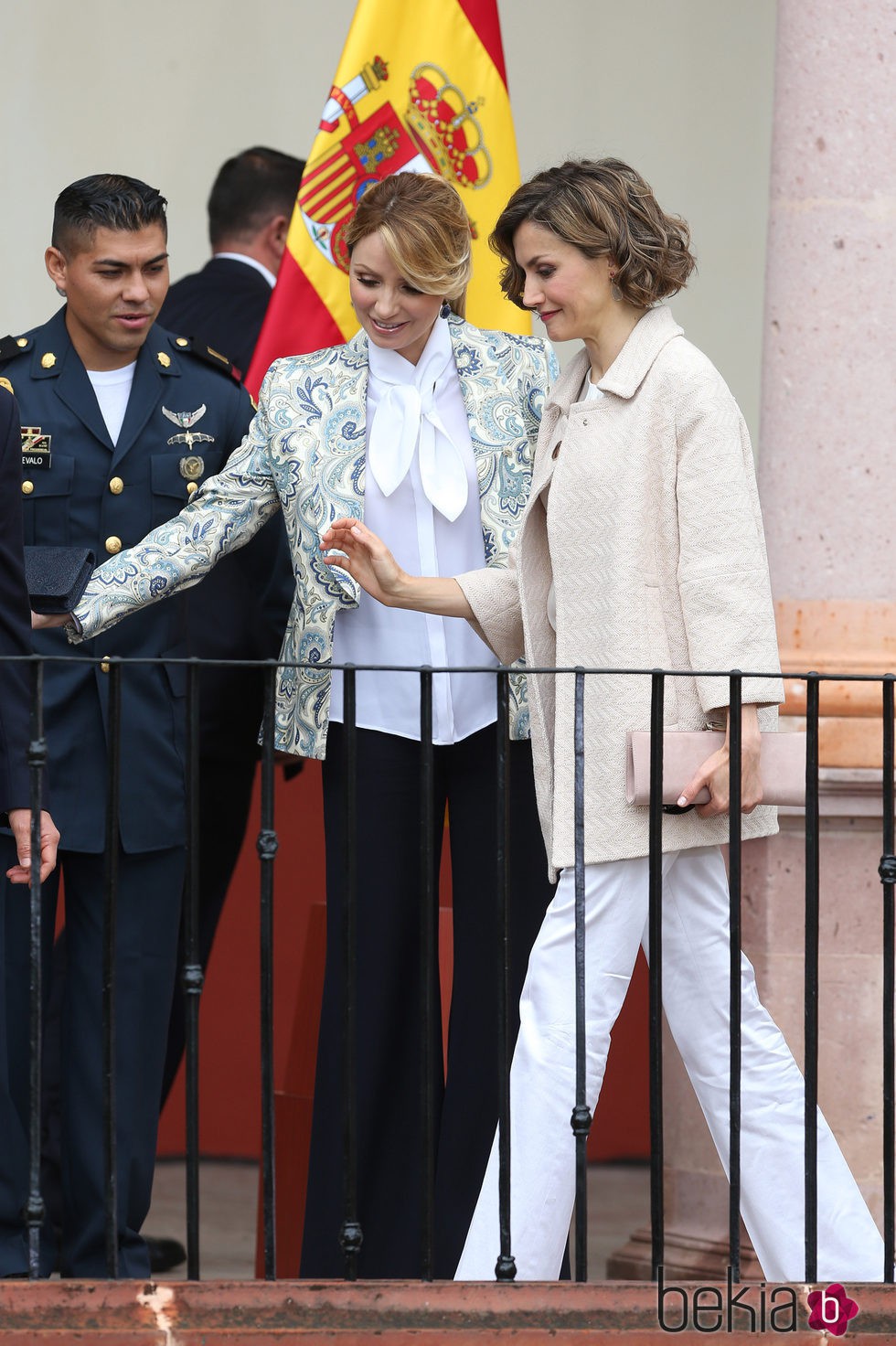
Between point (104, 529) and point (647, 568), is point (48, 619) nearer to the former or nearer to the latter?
point (104, 529)

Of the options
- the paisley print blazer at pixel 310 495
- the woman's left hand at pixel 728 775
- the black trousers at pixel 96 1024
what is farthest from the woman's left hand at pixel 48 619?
the woman's left hand at pixel 728 775

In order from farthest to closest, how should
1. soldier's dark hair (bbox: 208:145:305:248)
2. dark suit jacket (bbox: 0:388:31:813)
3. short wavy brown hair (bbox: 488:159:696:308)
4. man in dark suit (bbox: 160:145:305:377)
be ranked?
1. soldier's dark hair (bbox: 208:145:305:248)
2. man in dark suit (bbox: 160:145:305:377)
3. short wavy brown hair (bbox: 488:159:696:308)
4. dark suit jacket (bbox: 0:388:31:813)

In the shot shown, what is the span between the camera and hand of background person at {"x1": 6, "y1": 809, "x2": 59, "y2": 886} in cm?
365

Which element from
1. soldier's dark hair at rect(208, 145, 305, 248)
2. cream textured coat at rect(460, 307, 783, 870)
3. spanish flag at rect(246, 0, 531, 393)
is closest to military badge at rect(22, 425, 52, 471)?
spanish flag at rect(246, 0, 531, 393)

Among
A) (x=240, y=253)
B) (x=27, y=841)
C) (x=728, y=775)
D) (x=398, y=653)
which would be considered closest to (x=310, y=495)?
(x=398, y=653)

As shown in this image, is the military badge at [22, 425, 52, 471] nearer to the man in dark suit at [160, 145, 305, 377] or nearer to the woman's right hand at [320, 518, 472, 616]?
the woman's right hand at [320, 518, 472, 616]

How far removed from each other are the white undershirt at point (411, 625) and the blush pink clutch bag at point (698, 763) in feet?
1.68

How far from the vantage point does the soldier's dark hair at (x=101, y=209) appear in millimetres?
4246

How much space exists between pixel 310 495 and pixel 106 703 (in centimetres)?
56

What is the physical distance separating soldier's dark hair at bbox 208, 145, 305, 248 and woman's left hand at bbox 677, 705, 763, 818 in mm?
2876

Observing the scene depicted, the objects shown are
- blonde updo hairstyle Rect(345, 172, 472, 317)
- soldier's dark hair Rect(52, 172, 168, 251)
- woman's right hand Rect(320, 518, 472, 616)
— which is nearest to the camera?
woman's right hand Rect(320, 518, 472, 616)

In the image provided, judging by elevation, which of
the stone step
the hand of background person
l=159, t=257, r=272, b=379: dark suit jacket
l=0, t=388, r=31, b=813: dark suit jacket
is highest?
l=159, t=257, r=272, b=379: dark suit jacket

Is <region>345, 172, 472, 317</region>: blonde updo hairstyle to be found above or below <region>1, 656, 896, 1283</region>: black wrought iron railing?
above

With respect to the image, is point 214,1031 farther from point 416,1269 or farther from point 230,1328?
point 230,1328
